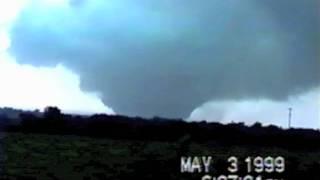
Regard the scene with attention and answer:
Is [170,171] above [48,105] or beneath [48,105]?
beneath

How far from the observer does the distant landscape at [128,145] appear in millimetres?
3604

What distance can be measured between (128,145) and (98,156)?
5.8 inches

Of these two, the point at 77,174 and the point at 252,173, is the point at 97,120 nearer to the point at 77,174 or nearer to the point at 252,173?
Result: the point at 77,174

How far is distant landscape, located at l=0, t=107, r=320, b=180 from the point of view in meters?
3.60

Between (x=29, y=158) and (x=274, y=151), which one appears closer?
(x=29, y=158)

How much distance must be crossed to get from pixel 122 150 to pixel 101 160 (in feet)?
0.38

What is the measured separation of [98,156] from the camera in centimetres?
367

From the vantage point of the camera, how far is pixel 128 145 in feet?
12.2

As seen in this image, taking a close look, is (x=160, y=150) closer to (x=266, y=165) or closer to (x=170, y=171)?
(x=170, y=171)

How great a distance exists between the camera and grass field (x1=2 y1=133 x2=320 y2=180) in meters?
3.58

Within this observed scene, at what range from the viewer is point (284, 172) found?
382 cm

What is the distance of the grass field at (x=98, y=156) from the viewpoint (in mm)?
3578

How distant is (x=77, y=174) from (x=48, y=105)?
32 cm

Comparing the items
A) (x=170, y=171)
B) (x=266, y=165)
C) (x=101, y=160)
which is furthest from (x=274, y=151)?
(x=101, y=160)
